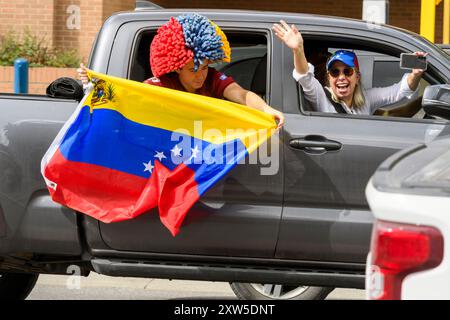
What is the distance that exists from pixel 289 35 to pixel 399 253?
9.10ft

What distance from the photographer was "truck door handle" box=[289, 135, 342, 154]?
546cm

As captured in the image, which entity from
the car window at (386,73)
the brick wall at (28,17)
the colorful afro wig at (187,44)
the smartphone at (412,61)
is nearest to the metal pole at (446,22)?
the brick wall at (28,17)

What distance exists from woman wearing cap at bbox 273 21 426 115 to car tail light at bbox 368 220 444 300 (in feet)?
8.80

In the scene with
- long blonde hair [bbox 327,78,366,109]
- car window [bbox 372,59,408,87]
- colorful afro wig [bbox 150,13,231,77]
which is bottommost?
long blonde hair [bbox 327,78,366,109]

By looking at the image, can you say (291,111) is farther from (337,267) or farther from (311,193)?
(337,267)

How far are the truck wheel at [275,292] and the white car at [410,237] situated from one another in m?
3.40

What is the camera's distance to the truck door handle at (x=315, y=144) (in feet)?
17.9

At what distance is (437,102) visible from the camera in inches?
177

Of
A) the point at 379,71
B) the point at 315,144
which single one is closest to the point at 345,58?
the point at 315,144

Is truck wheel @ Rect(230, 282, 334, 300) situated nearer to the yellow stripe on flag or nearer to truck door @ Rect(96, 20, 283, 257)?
truck door @ Rect(96, 20, 283, 257)

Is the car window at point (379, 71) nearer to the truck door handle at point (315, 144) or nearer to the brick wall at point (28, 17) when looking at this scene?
the truck door handle at point (315, 144)

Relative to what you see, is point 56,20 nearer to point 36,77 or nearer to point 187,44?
point 36,77

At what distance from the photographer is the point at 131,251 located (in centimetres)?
555

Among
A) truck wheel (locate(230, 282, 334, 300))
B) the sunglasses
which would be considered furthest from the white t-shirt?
truck wheel (locate(230, 282, 334, 300))
